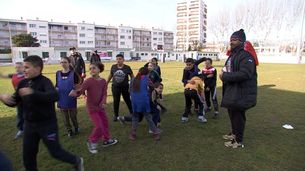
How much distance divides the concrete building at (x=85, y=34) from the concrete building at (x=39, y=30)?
1169cm

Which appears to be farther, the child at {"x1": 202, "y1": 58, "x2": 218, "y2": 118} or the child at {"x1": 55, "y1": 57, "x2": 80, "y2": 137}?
the child at {"x1": 202, "y1": 58, "x2": 218, "y2": 118}

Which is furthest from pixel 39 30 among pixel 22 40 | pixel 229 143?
pixel 229 143

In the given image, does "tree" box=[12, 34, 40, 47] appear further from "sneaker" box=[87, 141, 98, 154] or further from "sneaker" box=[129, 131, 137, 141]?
"sneaker" box=[87, 141, 98, 154]

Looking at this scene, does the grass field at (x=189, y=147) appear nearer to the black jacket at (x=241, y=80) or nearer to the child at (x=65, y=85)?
the child at (x=65, y=85)

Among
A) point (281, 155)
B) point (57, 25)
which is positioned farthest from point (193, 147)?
point (57, 25)

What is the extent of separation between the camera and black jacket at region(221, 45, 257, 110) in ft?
13.0

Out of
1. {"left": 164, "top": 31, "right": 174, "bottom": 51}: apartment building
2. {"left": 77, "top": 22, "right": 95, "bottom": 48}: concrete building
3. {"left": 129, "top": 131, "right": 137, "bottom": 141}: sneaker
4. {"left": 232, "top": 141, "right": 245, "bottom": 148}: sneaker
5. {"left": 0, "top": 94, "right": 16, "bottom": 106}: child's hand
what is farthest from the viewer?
{"left": 164, "top": 31, "right": 174, "bottom": 51}: apartment building

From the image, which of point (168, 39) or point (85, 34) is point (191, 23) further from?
point (85, 34)

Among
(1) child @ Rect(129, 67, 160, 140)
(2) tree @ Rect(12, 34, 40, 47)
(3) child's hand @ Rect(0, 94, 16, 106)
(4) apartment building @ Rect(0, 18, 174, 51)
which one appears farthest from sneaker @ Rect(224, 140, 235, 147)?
(2) tree @ Rect(12, 34, 40, 47)

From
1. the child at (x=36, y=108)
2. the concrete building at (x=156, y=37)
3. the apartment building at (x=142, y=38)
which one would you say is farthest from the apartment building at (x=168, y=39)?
the child at (x=36, y=108)

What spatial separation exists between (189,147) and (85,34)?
9535 centimetres

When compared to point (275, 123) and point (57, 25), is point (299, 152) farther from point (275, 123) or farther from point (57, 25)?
point (57, 25)

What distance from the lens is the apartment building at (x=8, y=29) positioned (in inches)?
3169

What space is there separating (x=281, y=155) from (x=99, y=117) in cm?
341
